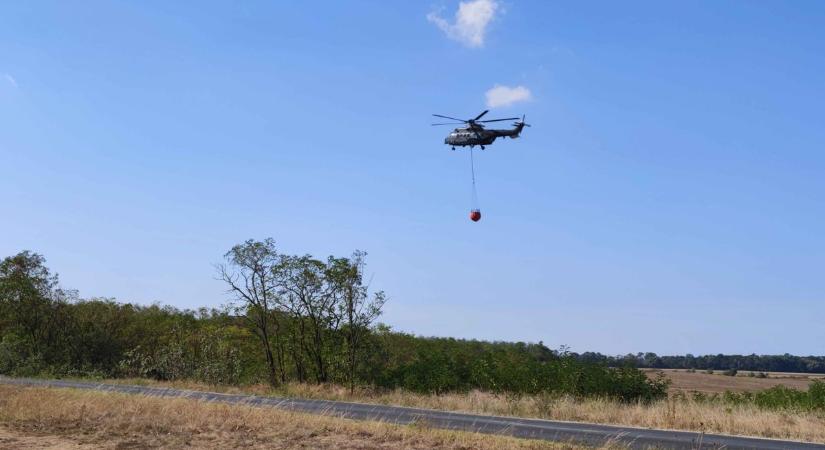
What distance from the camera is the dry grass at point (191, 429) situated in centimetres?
1512

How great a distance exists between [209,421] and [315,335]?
2743cm

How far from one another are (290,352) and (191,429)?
2981 cm

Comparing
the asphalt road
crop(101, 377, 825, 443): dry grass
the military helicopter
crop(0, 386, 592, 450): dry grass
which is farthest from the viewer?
the military helicopter

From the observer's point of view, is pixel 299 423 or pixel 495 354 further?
pixel 495 354

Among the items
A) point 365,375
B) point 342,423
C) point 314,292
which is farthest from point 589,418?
point 314,292

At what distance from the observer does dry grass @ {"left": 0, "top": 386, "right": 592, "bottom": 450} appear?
15125 millimetres

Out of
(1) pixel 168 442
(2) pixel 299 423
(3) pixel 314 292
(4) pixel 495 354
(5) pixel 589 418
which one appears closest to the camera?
(1) pixel 168 442

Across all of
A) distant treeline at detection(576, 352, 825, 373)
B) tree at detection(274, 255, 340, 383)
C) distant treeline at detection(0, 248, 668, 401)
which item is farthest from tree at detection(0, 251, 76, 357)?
distant treeline at detection(576, 352, 825, 373)

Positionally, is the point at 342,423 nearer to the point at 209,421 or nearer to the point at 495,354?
the point at 209,421

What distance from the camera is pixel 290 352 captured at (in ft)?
153

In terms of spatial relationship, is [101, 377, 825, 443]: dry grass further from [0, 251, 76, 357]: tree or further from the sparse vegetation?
[0, 251, 76, 357]: tree

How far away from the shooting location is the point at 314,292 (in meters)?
44.7

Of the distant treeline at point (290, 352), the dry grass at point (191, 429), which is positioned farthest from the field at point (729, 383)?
the dry grass at point (191, 429)

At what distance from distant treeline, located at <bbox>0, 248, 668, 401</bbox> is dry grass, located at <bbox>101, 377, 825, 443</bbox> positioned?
4.31 meters
